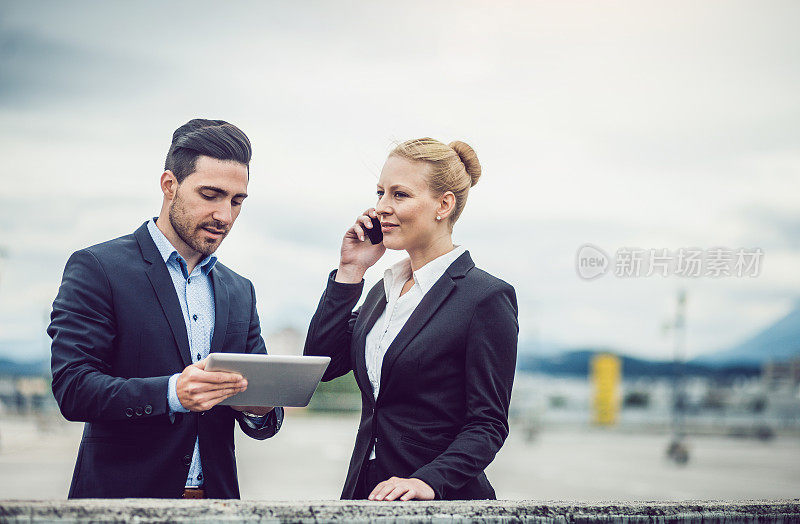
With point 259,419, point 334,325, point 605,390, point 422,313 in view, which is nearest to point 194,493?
point 259,419

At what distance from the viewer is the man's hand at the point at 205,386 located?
228 centimetres

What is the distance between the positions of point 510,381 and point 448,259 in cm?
47

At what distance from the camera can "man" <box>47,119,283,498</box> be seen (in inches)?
93.8

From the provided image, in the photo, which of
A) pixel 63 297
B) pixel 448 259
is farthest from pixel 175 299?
pixel 448 259

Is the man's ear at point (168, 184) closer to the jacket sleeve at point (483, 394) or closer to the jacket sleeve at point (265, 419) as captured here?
the jacket sleeve at point (265, 419)

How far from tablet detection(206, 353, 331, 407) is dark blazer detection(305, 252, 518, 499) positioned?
254mm

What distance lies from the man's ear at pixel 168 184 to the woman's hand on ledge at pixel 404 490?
3.98 feet

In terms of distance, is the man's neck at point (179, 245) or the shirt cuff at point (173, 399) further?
the man's neck at point (179, 245)

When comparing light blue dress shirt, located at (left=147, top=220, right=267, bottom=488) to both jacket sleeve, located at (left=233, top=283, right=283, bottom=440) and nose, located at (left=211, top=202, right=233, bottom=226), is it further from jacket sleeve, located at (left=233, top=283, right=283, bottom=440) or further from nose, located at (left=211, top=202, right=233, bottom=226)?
nose, located at (left=211, top=202, right=233, bottom=226)

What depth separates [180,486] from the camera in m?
2.58

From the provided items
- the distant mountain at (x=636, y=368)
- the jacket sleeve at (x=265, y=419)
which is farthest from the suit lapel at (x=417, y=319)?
the distant mountain at (x=636, y=368)

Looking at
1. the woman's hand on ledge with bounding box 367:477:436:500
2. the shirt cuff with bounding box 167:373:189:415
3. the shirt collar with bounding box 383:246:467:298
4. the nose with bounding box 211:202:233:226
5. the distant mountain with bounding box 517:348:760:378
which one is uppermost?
the nose with bounding box 211:202:233:226

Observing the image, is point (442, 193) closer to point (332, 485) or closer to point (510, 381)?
point (510, 381)

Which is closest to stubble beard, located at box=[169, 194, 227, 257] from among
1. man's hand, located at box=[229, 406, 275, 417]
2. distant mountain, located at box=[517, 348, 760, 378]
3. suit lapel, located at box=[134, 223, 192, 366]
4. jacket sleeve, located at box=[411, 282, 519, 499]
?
suit lapel, located at box=[134, 223, 192, 366]
